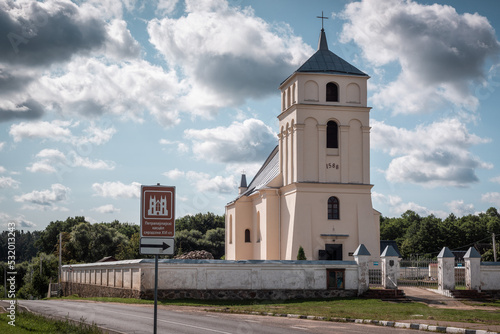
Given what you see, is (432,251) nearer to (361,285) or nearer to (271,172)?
(271,172)

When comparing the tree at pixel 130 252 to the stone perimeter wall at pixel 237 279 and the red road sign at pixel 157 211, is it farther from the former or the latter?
the red road sign at pixel 157 211

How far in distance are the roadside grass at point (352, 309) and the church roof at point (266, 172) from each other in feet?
62.1

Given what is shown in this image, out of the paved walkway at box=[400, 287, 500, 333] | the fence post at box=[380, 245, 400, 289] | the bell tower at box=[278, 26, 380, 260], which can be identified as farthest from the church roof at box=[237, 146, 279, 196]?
the paved walkway at box=[400, 287, 500, 333]

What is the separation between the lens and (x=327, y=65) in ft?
143

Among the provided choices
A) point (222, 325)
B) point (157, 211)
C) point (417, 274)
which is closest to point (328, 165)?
point (417, 274)

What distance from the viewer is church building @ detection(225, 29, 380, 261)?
4106cm

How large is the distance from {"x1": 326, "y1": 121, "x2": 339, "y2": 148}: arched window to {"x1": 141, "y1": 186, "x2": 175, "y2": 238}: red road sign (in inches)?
1301

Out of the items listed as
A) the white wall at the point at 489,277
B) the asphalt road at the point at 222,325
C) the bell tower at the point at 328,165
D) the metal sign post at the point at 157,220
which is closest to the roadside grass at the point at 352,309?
the asphalt road at the point at 222,325

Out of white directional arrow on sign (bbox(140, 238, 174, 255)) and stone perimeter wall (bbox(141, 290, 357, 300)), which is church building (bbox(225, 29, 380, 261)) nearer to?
stone perimeter wall (bbox(141, 290, 357, 300))

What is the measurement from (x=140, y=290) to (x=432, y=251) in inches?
2663

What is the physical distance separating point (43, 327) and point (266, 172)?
3882 centimetres

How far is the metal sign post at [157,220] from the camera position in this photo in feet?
33.5

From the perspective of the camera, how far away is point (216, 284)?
3031 cm

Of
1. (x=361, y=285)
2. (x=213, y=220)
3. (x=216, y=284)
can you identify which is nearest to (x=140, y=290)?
(x=216, y=284)
